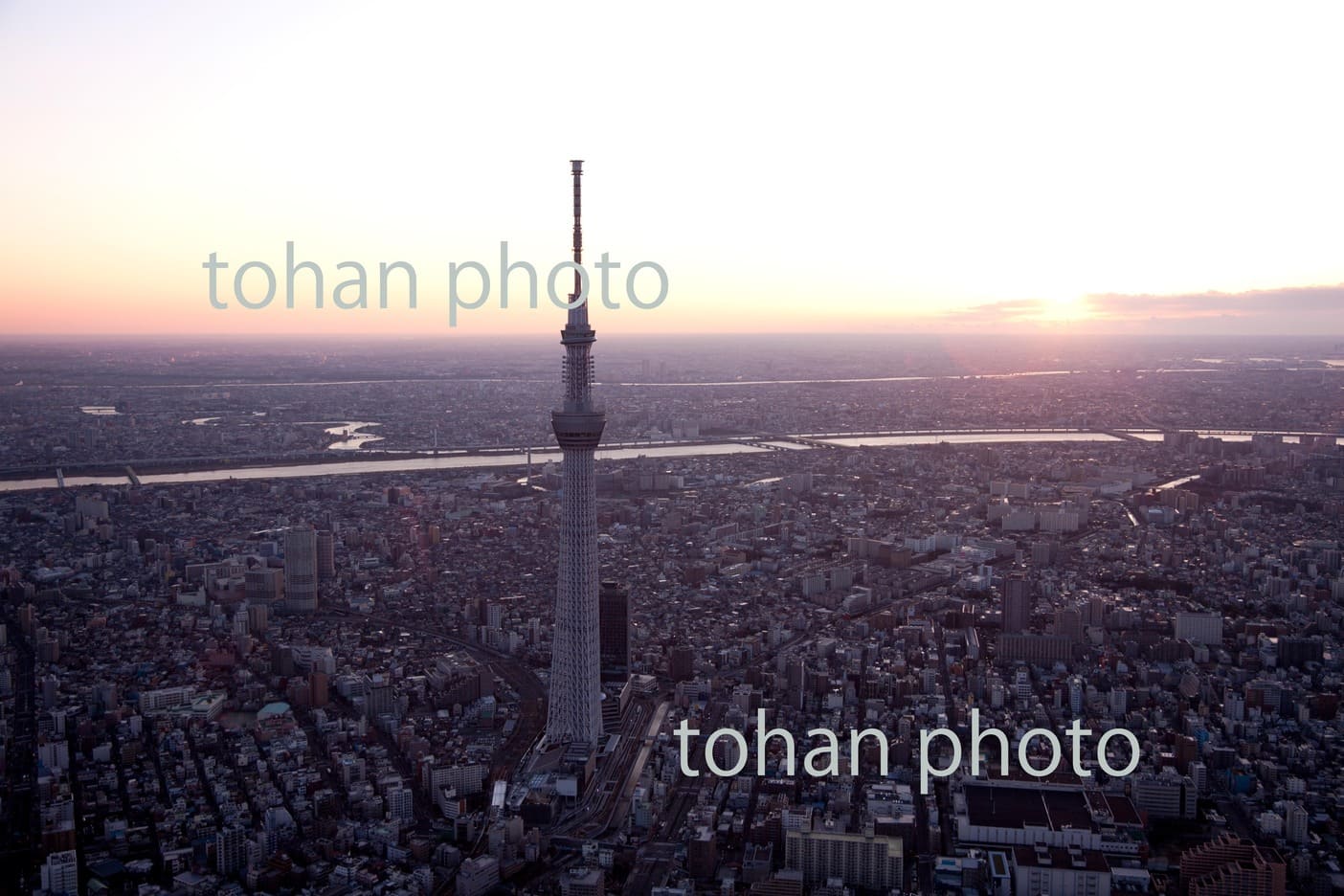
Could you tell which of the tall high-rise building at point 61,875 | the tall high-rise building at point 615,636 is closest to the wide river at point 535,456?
the tall high-rise building at point 615,636

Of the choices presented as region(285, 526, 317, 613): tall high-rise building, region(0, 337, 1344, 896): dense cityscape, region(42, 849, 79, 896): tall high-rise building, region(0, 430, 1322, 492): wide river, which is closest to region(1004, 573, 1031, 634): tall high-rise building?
region(0, 337, 1344, 896): dense cityscape

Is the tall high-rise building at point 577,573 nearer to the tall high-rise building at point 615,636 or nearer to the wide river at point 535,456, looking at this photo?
the tall high-rise building at point 615,636

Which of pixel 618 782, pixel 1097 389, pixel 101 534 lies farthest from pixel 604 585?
pixel 1097 389

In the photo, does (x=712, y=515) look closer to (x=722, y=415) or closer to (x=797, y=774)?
(x=797, y=774)

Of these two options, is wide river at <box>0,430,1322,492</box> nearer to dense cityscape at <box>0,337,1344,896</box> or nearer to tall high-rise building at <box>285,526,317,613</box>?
dense cityscape at <box>0,337,1344,896</box>

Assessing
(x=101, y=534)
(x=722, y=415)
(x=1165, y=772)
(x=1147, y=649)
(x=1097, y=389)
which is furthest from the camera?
(x=1097, y=389)

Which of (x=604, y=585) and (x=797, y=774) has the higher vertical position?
(x=604, y=585)

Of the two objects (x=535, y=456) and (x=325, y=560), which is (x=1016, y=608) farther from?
(x=535, y=456)
